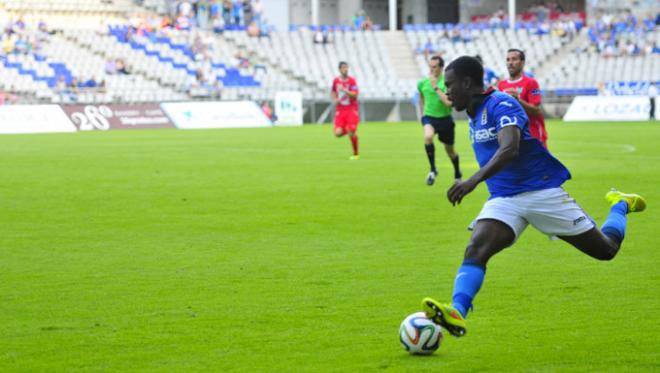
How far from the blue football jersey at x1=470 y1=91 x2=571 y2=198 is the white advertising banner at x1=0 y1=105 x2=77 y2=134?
1525 inches

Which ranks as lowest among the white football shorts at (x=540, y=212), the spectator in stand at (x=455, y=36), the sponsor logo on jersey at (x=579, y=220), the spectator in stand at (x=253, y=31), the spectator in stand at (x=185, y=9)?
the spectator in stand at (x=455, y=36)

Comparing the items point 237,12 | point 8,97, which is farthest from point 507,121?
point 237,12

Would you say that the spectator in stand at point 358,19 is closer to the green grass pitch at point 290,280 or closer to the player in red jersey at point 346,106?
the player in red jersey at point 346,106

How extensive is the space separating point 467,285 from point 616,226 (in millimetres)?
1713

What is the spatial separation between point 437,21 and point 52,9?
2586cm

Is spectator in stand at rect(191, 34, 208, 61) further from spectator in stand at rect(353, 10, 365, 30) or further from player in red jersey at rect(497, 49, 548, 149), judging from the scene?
player in red jersey at rect(497, 49, 548, 149)

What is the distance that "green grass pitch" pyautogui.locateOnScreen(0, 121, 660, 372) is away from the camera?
6820 mm

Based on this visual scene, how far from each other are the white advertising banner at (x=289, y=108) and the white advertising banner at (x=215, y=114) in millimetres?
1223

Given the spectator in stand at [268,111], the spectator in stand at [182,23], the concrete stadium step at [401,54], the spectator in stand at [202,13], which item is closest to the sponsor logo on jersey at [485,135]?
the spectator in stand at [268,111]

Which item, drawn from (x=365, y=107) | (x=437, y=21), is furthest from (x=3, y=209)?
(x=437, y=21)

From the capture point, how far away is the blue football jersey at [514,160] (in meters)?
7.18

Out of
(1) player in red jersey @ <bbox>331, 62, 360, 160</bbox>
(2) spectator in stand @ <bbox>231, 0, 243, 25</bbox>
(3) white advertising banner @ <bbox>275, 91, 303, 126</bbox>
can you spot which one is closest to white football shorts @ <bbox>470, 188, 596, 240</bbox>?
(1) player in red jersey @ <bbox>331, 62, 360, 160</bbox>

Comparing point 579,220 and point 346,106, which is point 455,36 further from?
point 579,220

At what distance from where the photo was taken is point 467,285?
683cm
